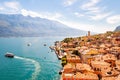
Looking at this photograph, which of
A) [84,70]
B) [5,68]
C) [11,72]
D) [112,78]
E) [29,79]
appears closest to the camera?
[112,78]

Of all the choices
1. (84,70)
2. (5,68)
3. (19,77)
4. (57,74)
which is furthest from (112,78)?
(5,68)

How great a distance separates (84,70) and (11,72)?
1045 inches

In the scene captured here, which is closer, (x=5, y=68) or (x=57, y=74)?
(x=57, y=74)

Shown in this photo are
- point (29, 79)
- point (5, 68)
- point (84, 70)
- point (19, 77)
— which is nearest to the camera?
point (84, 70)

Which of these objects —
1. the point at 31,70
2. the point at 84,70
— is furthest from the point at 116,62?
the point at 31,70

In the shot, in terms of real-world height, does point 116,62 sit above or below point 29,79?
above

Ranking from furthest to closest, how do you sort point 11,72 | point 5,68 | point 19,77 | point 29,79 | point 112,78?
point 5,68
point 11,72
point 19,77
point 29,79
point 112,78

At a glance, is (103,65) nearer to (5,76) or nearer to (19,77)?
(19,77)

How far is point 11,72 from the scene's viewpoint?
71.8m

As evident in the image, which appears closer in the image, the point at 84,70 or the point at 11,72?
the point at 84,70

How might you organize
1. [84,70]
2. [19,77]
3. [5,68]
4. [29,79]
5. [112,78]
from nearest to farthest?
[112,78], [84,70], [29,79], [19,77], [5,68]

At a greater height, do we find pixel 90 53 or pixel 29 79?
pixel 90 53

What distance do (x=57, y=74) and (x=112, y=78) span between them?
23.4 meters

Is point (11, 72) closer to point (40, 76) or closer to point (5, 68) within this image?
point (5, 68)
